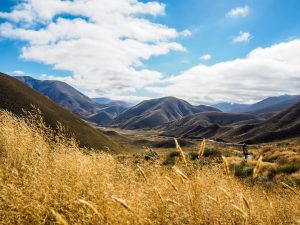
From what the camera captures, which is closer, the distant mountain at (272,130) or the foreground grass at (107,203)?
the foreground grass at (107,203)

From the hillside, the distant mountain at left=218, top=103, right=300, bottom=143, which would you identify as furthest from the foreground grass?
the distant mountain at left=218, top=103, right=300, bottom=143

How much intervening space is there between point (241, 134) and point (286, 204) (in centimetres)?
11636

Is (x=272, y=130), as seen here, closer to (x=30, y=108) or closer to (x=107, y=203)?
(x=30, y=108)

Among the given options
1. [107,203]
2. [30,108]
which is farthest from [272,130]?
[107,203]

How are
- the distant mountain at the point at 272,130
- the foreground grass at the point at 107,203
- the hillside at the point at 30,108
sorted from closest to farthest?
the foreground grass at the point at 107,203 < the hillside at the point at 30,108 < the distant mountain at the point at 272,130

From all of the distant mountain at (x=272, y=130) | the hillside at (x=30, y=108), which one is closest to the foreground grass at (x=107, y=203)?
the hillside at (x=30, y=108)

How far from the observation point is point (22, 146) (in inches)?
356

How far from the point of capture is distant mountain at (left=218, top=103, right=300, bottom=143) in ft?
304

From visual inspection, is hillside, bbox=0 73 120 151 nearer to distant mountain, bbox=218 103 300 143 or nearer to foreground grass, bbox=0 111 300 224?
foreground grass, bbox=0 111 300 224

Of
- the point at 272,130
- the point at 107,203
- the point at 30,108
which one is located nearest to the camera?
the point at 107,203

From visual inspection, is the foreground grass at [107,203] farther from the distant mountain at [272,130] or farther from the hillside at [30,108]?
the distant mountain at [272,130]

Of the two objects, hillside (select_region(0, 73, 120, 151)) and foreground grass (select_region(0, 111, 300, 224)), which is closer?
foreground grass (select_region(0, 111, 300, 224))

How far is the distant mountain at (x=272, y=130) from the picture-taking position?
92.6 metres

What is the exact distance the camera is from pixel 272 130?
110750 millimetres
